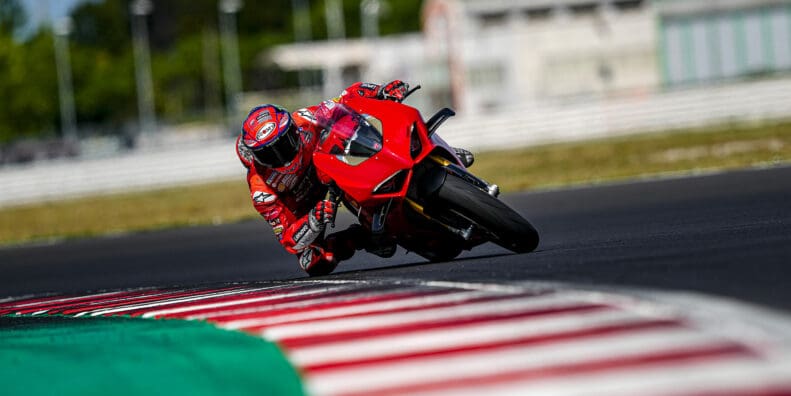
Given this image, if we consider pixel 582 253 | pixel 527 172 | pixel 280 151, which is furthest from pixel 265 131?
pixel 527 172

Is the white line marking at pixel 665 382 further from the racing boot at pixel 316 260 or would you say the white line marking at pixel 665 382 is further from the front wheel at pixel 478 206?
the racing boot at pixel 316 260

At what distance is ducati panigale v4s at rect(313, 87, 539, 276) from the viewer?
29.5ft

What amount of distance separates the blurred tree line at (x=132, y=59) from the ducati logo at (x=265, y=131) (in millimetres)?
55130

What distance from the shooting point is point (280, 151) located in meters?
9.61

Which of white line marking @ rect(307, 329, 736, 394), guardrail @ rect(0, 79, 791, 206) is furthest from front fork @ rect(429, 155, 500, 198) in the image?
guardrail @ rect(0, 79, 791, 206)

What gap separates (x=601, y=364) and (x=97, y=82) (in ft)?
297

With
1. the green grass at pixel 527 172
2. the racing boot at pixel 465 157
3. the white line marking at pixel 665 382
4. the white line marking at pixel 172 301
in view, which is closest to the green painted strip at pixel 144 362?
the white line marking at pixel 172 301

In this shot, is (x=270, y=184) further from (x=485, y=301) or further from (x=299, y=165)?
(x=485, y=301)

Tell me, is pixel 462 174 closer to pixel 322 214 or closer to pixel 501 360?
pixel 322 214

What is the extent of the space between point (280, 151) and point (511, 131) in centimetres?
2443

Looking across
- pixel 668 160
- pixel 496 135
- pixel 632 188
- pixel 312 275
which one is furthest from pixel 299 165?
pixel 496 135

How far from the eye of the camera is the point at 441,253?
404 inches

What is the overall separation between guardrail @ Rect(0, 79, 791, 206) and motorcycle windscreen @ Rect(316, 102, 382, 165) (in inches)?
887

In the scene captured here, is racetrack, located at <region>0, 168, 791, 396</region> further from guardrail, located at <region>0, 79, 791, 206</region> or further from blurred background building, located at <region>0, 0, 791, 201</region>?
blurred background building, located at <region>0, 0, 791, 201</region>
